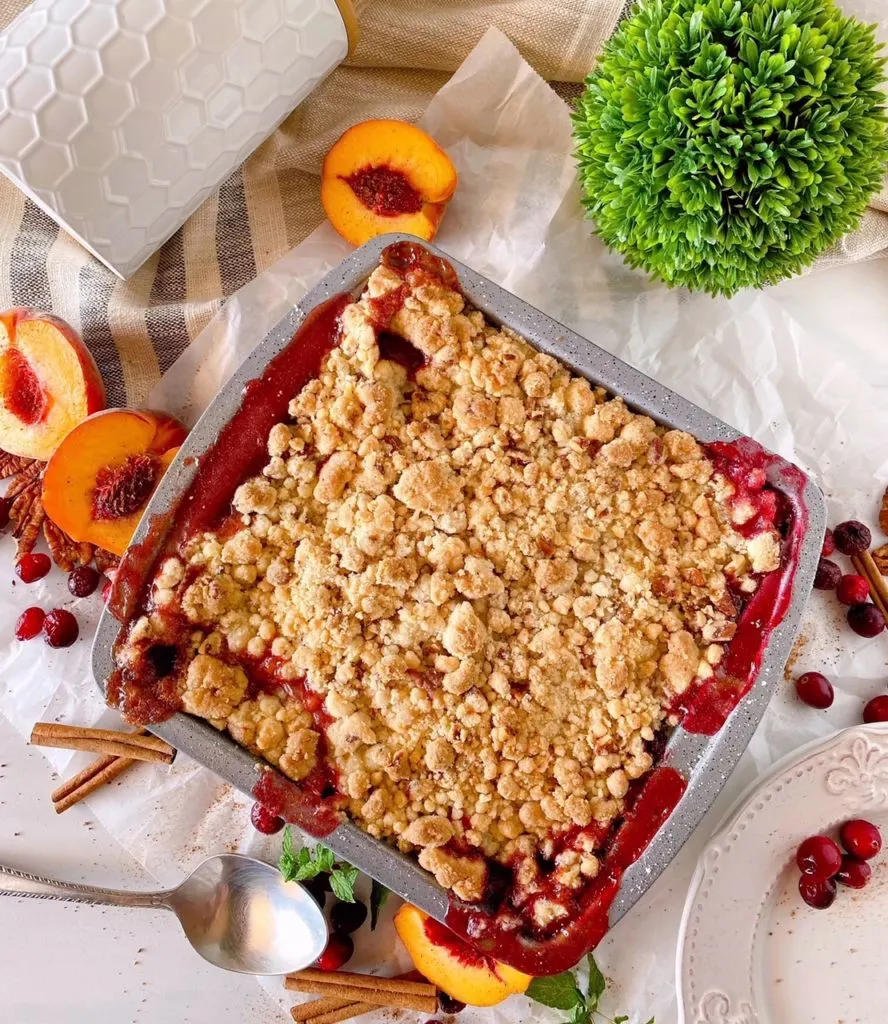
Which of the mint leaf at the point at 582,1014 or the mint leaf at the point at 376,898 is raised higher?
the mint leaf at the point at 376,898

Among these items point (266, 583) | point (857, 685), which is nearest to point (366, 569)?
point (266, 583)

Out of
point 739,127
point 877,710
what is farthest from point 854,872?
point 739,127

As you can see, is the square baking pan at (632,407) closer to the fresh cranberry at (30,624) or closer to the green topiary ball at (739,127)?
the green topiary ball at (739,127)

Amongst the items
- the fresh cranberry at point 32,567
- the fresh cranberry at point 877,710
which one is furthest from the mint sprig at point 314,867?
the fresh cranberry at point 877,710

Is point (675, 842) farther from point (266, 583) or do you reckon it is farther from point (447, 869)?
point (266, 583)

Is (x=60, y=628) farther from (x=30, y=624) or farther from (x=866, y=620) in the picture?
(x=866, y=620)
